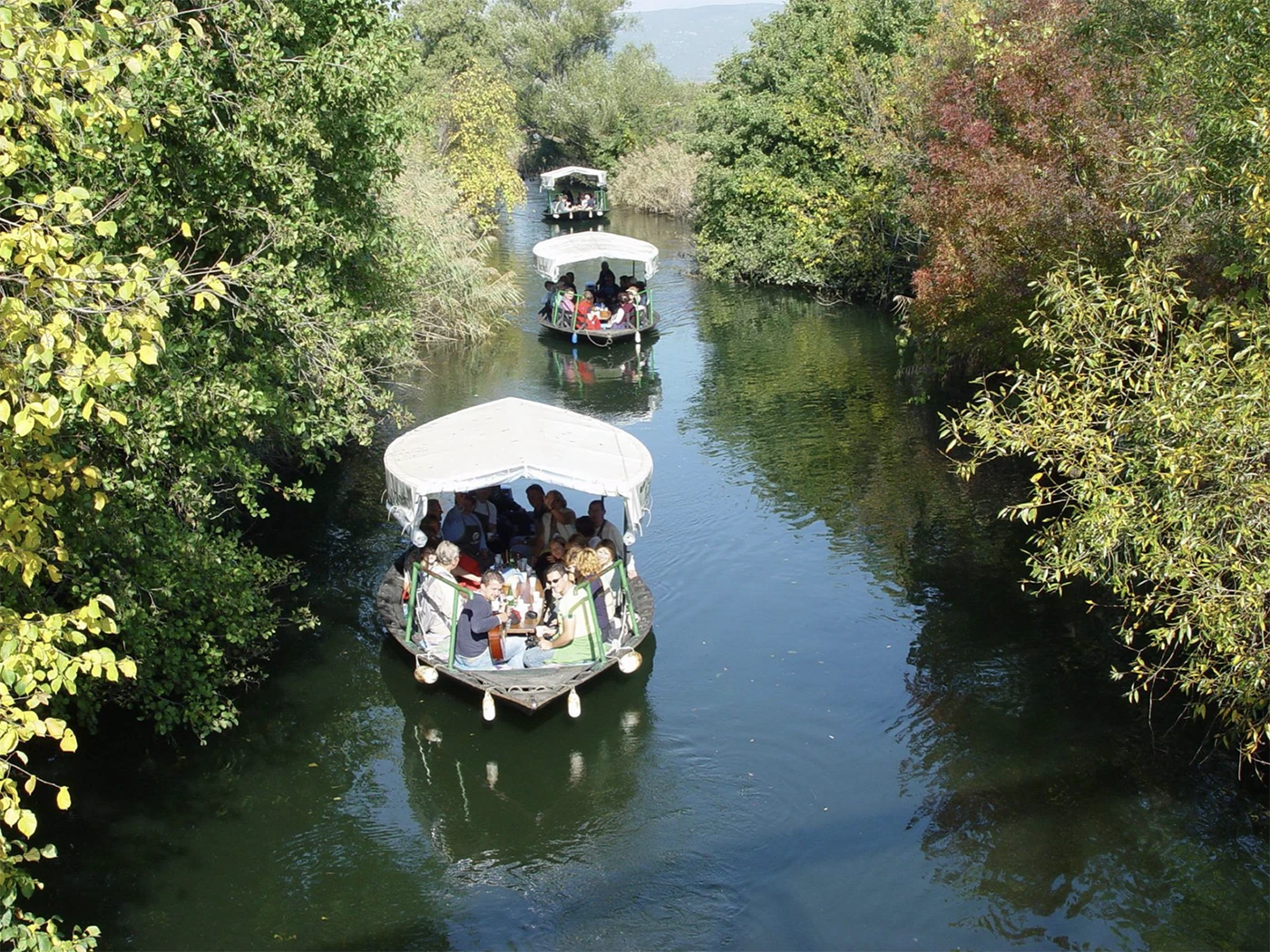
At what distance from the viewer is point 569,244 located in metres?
34.1

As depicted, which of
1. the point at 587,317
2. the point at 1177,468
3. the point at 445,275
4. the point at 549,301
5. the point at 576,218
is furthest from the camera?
the point at 576,218

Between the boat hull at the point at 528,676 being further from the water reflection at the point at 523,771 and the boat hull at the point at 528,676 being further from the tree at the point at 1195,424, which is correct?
the tree at the point at 1195,424

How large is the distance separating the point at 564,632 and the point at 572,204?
151ft

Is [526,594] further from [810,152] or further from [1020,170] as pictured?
[810,152]

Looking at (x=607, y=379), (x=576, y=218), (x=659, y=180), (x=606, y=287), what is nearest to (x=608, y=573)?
(x=607, y=379)

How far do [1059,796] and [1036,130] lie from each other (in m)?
12.1

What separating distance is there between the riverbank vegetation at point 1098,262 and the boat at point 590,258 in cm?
734

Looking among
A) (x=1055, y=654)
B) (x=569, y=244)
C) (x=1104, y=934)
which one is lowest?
(x=1104, y=934)

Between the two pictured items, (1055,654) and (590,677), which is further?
(1055,654)

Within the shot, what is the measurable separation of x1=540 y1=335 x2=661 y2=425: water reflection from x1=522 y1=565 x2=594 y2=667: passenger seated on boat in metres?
12.0

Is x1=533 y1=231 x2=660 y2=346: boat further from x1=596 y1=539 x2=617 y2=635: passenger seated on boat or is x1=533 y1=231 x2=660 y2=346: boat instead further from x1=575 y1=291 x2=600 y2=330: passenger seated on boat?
x1=596 y1=539 x2=617 y2=635: passenger seated on boat

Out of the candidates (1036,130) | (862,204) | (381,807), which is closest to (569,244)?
(862,204)

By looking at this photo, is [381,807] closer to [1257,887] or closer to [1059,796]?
[1059,796]

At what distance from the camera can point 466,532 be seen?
16.1 meters
